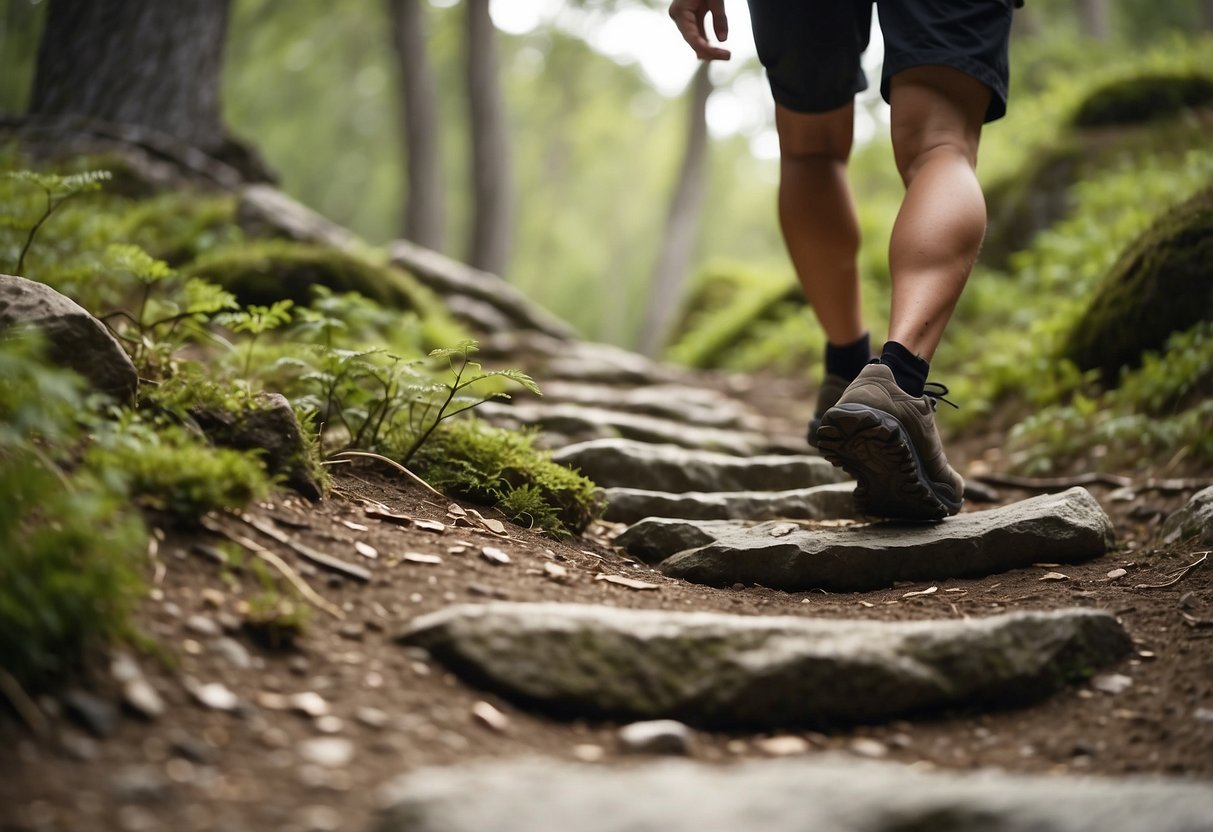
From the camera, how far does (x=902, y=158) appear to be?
2475 millimetres

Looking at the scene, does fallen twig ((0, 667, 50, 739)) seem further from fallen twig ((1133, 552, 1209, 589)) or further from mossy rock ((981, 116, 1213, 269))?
mossy rock ((981, 116, 1213, 269))

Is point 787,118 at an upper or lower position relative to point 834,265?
upper

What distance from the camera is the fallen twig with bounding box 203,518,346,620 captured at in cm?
162

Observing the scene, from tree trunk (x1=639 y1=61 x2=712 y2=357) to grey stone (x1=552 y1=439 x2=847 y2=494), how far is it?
459 inches

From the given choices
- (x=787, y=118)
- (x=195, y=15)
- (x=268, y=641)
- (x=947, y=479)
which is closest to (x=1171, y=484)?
(x=947, y=479)

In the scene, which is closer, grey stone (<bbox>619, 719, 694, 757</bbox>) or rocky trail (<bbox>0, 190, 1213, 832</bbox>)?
rocky trail (<bbox>0, 190, 1213, 832</bbox>)

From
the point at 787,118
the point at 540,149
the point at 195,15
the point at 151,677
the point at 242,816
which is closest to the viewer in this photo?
the point at 242,816

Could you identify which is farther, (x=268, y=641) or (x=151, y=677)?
(x=268, y=641)

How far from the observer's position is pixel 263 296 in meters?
4.30

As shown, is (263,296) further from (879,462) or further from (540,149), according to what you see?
(540,149)

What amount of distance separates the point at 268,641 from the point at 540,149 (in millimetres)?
25698

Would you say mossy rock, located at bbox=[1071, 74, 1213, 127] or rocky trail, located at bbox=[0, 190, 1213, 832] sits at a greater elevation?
mossy rock, located at bbox=[1071, 74, 1213, 127]

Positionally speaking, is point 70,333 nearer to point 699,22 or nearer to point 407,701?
point 407,701

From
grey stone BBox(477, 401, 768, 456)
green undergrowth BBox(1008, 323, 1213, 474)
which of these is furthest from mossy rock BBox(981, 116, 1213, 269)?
grey stone BBox(477, 401, 768, 456)
